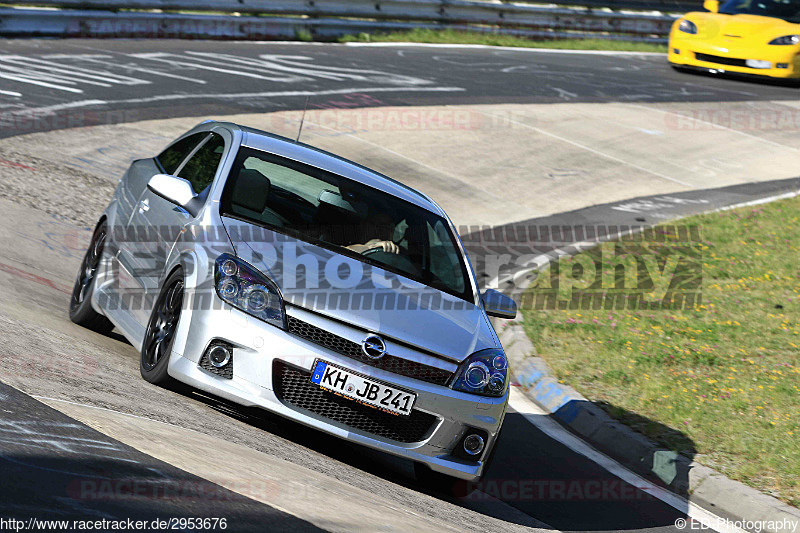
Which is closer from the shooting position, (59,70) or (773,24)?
(59,70)

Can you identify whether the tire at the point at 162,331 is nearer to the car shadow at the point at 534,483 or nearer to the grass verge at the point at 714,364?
the car shadow at the point at 534,483

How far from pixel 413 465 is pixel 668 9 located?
1062 inches

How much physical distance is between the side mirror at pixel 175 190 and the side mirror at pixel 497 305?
6.00ft

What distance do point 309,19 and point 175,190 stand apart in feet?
57.0

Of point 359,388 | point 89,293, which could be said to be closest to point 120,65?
point 89,293

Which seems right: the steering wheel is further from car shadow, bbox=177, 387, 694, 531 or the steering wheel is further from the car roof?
car shadow, bbox=177, 387, 694, 531

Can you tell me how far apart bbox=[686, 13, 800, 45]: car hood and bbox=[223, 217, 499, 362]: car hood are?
17.5 m

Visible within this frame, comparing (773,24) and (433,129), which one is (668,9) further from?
(433,129)

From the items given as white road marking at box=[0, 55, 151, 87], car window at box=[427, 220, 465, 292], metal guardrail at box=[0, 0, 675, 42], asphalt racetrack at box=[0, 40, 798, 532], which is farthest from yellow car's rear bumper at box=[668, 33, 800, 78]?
car window at box=[427, 220, 465, 292]

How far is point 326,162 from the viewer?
6527 mm

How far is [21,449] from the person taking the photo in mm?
3850

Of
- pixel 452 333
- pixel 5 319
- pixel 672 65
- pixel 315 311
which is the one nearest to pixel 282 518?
pixel 315 311

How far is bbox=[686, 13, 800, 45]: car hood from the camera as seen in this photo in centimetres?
2120

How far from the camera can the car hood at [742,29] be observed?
835 inches
